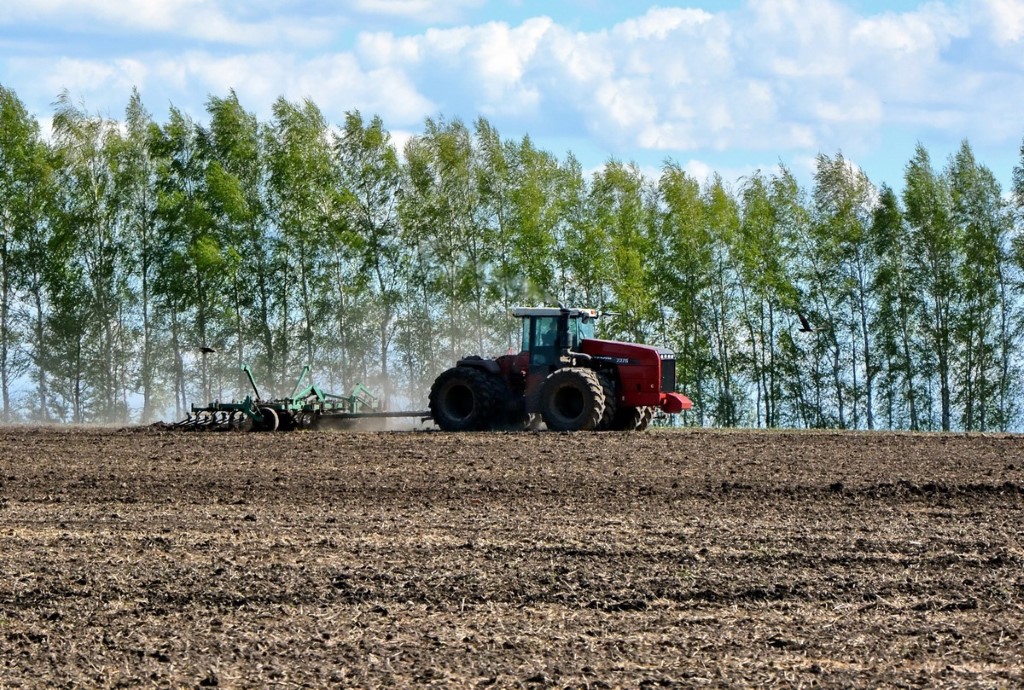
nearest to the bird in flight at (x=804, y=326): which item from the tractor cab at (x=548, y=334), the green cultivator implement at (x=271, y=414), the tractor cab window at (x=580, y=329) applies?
the tractor cab window at (x=580, y=329)

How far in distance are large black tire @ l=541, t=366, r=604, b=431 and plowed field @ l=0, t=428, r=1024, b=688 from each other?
17.8 feet

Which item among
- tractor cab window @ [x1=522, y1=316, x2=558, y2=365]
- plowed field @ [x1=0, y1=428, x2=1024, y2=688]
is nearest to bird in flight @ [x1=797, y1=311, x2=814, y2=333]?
tractor cab window @ [x1=522, y1=316, x2=558, y2=365]

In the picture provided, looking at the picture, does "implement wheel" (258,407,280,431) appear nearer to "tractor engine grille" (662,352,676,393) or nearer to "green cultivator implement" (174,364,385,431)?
"green cultivator implement" (174,364,385,431)

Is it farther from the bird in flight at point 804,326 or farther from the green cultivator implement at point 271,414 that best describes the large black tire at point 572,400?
the bird in flight at point 804,326

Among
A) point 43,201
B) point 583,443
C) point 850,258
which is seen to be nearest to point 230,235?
point 43,201

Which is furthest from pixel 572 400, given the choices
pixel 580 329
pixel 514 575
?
pixel 514 575

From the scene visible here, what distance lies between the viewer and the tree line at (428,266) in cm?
4003

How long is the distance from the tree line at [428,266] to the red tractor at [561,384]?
14.7 meters

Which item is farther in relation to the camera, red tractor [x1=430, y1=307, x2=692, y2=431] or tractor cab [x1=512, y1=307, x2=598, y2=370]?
tractor cab [x1=512, y1=307, x2=598, y2=370]

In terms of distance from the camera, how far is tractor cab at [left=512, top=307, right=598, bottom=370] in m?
24.3

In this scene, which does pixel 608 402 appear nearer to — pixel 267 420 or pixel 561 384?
pixel 561 384

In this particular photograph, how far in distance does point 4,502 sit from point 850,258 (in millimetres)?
30844

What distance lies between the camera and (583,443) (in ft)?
69.8

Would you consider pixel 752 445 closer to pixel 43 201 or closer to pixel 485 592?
pixel 485 592
